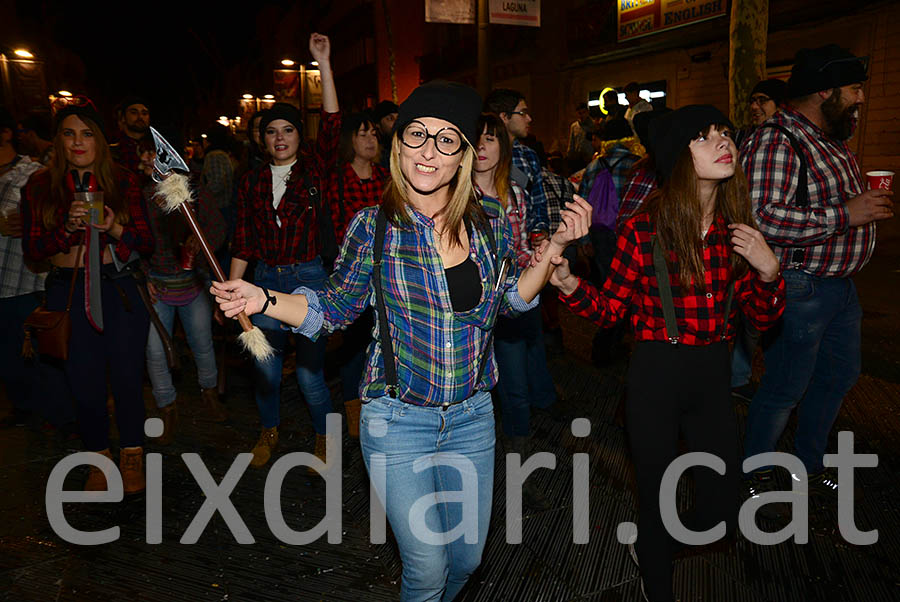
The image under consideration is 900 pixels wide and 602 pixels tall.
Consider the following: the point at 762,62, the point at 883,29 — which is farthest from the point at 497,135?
the point at 883,29

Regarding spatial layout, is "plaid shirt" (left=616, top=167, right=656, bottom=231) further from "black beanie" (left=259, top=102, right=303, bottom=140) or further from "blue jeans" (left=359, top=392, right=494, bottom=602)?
"blue jeans" (left=359, top=392, right=494, bottom=602)

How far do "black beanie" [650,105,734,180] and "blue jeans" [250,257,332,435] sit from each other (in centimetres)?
252

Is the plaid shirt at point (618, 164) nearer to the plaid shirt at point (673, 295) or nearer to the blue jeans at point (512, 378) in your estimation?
the blue jeans at point (512, 378)

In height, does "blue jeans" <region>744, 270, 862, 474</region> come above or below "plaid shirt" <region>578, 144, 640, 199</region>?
below

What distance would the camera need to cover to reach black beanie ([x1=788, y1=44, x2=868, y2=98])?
11.6ft

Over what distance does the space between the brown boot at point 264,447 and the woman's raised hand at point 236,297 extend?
8.78 ft

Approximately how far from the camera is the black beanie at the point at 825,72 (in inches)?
139

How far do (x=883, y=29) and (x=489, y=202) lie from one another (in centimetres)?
1374

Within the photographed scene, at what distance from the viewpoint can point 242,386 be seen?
20.4ft

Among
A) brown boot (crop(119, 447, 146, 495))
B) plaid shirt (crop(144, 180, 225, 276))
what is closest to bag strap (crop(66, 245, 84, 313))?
plaid shirt (crop(144, 180, 225, 276))

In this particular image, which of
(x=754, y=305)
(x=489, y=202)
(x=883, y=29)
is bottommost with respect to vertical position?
(x=754, y=305)

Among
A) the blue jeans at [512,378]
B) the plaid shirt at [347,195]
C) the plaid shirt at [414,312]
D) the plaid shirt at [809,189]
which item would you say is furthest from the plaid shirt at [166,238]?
the plaid shirt at [809,189]

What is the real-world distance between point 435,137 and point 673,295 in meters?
1.27

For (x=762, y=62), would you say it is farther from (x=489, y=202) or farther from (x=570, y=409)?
(x=489, y=202)
